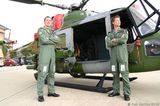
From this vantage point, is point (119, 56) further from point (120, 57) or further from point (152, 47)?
point (152, 47)

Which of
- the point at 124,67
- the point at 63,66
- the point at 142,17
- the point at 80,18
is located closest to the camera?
the point at 124,67

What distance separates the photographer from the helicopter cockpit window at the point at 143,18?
489cm

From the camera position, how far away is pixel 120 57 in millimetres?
4445

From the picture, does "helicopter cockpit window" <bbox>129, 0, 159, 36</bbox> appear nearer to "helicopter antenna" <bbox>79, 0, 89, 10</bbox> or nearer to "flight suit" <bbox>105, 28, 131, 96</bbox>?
"flight suit" <bbox>105, 28, 131, 96</bbox>

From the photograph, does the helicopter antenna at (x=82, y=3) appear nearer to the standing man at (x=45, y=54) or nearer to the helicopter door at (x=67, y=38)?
the helicopter door at (x=67, y=38)

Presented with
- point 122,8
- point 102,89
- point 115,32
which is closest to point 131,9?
point 122,8

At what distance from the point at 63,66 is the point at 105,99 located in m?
2.29

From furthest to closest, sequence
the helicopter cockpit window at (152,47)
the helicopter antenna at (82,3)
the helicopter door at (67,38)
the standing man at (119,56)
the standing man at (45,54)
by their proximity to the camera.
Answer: the helicopter antenna at (82,3) < the helicopter door at (67,38) < the helicopter cockpit window at (152,47) < the standing man at (45,54) < the standing man at (119,56)

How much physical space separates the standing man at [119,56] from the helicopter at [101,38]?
0.50 m

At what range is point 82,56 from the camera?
755 centimetres

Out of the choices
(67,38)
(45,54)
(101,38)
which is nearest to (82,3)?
(101,38)

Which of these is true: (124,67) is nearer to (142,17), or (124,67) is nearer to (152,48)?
(152,48)

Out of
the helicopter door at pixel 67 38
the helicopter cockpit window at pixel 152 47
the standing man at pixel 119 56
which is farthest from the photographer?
the helicopter door at pixel 67 38

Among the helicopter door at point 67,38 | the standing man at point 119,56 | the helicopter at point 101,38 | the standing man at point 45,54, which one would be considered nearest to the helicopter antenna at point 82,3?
the helicopter at point 101,38
